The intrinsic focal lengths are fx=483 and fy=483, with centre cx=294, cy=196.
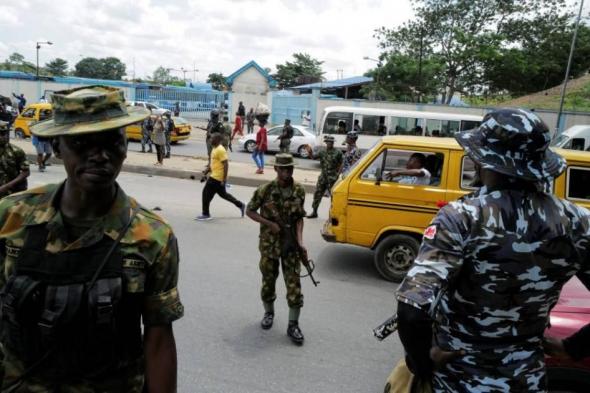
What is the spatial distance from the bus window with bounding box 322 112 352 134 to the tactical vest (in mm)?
15833

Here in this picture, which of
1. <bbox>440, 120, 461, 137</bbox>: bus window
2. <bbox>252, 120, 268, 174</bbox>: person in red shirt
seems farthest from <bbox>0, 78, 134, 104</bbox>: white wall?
<bbox>440, 120, 461, 137</bbox>: bus window

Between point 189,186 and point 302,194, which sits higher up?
→ point 302,194

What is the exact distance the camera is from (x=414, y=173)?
17.8ft

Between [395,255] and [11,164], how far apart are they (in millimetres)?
4370

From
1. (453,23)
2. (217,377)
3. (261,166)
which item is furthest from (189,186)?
(453,23)

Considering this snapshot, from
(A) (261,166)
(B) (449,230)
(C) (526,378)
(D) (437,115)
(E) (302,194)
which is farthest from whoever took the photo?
(D) (437,115)

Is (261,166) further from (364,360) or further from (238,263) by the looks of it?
(364,360)

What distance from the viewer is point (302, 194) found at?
13.9 feet

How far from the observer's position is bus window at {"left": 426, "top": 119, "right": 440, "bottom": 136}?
55.7ft

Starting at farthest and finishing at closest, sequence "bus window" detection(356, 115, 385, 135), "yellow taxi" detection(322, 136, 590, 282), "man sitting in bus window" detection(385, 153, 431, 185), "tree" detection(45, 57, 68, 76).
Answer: "tree" detection(45, 57, 68, 76) → "bus window" detection(356, 115, 385, 135) → "man sitting in bus window" detection(385, 153, 431, 185) → "yellow taxi" detection(322, 136, 590, 282)

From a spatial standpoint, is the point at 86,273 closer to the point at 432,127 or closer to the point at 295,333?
the point at 295,333

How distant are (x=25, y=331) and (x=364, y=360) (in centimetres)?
287

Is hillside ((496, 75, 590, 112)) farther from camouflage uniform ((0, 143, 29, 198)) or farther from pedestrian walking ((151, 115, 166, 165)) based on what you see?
camouflage uniform ((0, 143, 29, 198))

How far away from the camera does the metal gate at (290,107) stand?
27.6 m
